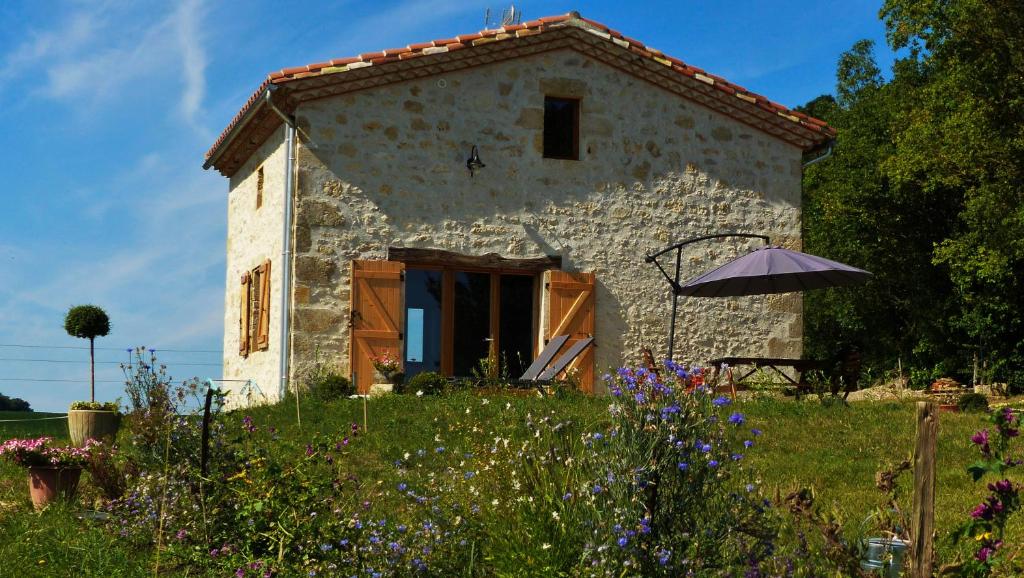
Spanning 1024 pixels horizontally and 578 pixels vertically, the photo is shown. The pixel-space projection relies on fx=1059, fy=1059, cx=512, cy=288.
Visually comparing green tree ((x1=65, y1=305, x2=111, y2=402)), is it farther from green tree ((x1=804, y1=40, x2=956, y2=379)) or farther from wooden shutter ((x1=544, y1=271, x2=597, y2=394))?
green tree ((x1=804, y1=40, x2=956, y2=379))

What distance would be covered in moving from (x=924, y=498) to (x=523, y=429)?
4202mm

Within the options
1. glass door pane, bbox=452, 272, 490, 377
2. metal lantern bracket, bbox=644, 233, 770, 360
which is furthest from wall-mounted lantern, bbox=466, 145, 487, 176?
metal lantern bracket, bbox=644, 233, 770, 360

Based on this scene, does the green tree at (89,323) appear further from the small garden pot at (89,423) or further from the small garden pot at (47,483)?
the small garden pot at (47,483)

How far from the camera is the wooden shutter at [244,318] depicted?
15.2 metres

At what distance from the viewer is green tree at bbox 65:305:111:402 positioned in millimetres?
18312

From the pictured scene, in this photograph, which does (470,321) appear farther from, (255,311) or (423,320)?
(255,311)

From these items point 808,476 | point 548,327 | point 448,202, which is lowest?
point 808,476

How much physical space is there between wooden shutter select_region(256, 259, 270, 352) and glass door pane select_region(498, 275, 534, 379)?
3.06m

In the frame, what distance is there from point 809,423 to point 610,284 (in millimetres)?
5059

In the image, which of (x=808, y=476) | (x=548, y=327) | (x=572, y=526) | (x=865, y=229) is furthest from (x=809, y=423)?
(x=865, y=229)

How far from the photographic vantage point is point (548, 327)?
13781mm

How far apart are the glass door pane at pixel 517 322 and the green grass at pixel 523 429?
9.62 ft

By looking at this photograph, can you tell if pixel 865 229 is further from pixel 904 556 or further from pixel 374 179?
pixel 904 556

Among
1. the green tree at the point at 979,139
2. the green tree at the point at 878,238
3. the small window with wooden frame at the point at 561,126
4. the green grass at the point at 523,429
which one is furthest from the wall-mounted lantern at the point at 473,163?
the green tree at the point at 878,238
